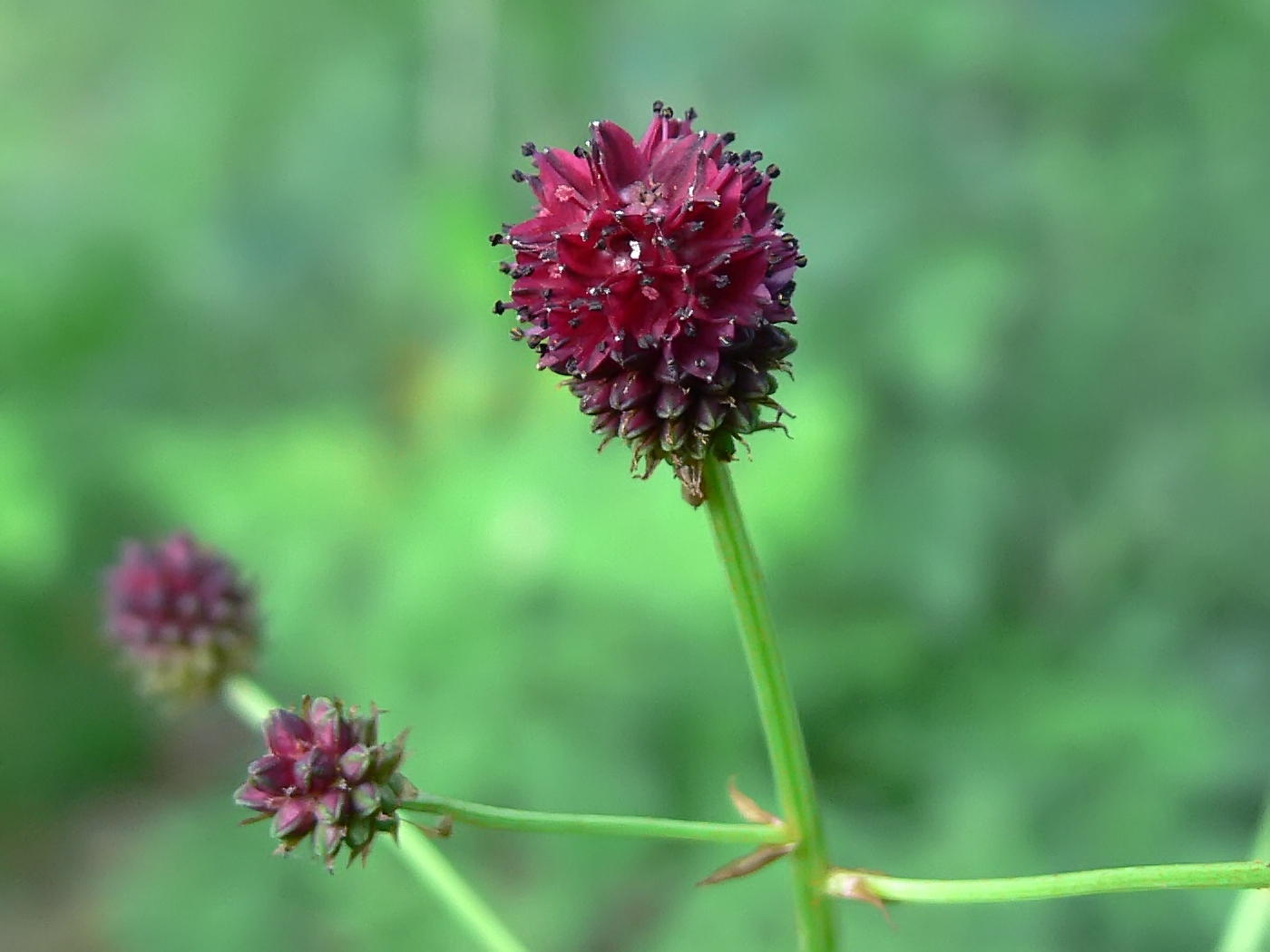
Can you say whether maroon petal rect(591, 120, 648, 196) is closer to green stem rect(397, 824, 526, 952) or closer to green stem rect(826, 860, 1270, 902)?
green stem rect(826, 860, 1270, 902)

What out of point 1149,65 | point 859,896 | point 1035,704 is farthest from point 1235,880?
point 1149,65

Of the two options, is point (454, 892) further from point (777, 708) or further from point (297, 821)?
point (777, 708)

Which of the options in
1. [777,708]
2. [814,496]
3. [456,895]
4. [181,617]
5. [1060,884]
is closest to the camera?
[1060,884]

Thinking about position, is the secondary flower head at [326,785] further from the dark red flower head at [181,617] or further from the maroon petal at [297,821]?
the dark red flower head at [181,617]

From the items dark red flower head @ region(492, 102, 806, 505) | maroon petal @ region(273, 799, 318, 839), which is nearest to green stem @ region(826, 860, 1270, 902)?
dark red flower head @ region(492, 102, 806, 505)

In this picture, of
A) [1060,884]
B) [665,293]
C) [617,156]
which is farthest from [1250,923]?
[617,156]
